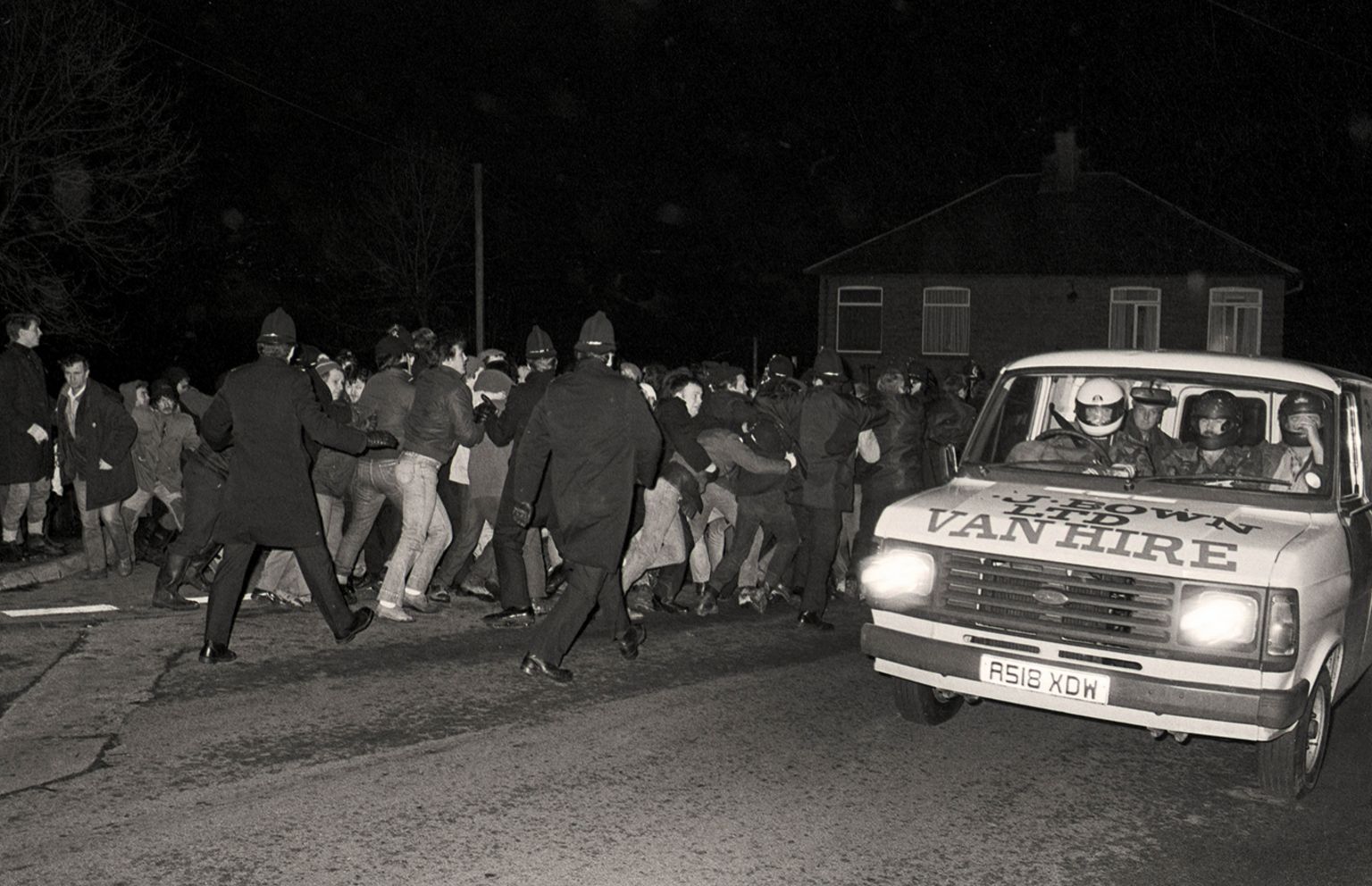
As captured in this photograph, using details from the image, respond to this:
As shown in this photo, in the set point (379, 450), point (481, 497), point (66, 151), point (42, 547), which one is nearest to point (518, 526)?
point (481, 497)

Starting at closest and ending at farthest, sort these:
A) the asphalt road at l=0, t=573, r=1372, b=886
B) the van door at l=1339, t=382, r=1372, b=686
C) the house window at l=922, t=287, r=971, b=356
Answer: the asphalt road at l=0, t=573, r=1372, b=886, the van door at l=1339, t=382, r=1372, b=686, the house window at l=922, t=287, r=971, b=356

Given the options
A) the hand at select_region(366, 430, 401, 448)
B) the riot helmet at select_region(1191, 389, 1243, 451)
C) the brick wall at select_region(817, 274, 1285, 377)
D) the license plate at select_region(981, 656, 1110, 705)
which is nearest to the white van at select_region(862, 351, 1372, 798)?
the license plate at select_region(981, 656, 1110, 705)

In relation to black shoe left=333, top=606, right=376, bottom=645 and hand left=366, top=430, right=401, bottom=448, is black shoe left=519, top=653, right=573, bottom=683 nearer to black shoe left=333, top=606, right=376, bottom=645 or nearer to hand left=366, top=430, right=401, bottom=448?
black shoe left=333, top=606, right=376, bottom=645

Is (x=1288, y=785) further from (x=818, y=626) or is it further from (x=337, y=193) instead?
(x=337, y=193)

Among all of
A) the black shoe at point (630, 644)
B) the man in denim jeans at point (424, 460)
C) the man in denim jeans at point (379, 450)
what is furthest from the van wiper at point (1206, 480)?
the man in denim jeans at point (379, 450)

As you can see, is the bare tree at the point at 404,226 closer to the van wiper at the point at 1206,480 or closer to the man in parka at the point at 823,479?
the man in parka at the point at 823,479

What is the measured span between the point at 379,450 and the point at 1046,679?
5.41 metres

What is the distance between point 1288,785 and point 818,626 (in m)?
4.26

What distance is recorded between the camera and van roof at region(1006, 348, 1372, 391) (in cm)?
713

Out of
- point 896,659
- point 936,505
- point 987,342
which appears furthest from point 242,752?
point 987,342

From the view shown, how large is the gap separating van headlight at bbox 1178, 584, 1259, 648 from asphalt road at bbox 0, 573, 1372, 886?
2.66 ft

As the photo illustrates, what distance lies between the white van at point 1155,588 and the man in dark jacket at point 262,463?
11.3 feet

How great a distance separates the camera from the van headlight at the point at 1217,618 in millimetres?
5746

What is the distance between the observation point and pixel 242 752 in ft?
20.8
